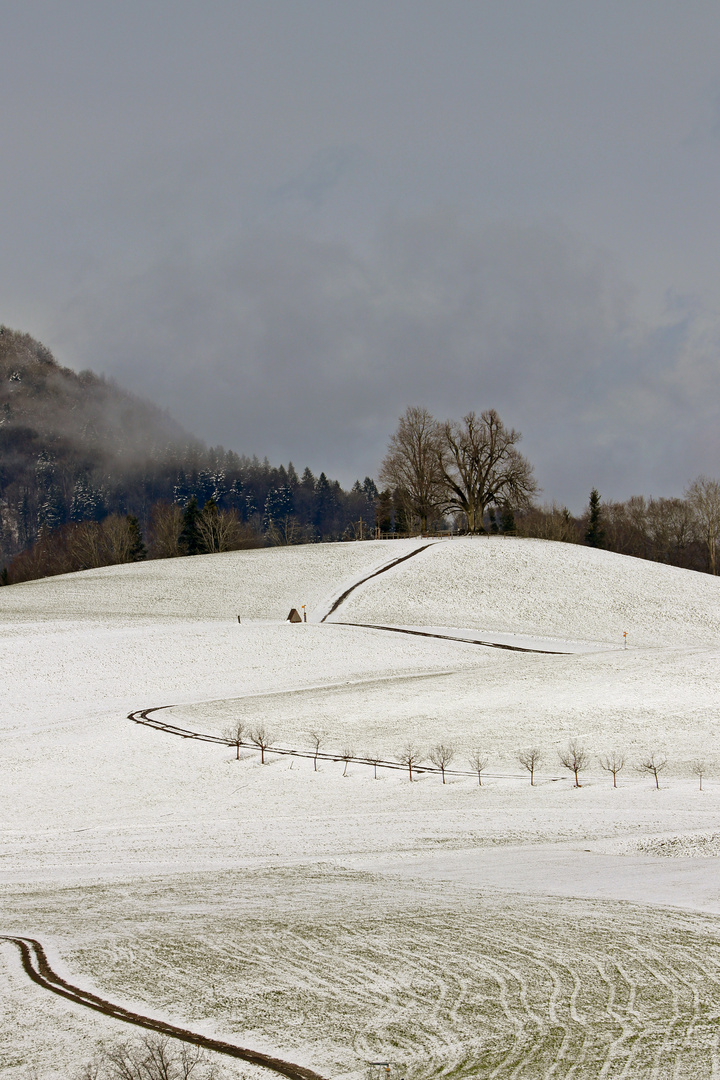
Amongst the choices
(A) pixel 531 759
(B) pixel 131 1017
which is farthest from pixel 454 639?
(B) pixel 131 1017

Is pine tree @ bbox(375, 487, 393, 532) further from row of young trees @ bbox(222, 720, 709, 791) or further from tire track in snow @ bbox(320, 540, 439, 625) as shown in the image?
row of young trees @ bbox(222, 720, 709, 791)

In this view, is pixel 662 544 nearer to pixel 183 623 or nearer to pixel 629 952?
pixel 183 623

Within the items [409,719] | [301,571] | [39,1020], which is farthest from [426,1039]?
[301,571]

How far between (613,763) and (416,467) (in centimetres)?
6195

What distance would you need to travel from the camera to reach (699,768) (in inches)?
770

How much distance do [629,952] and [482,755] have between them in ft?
48.4

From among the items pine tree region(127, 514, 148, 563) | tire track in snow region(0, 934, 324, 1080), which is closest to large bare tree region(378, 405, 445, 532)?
pine tree region(127, 514, 148, 563)

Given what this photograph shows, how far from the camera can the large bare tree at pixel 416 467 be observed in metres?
79.7

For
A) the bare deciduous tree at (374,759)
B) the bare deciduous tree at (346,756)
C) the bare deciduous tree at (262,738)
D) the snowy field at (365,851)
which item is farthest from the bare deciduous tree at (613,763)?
the bare deciduous tree at (262,738)

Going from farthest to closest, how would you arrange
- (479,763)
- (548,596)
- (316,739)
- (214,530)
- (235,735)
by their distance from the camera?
(214,530) < (548,596) < (235,735) < (316,739) < (479,763)

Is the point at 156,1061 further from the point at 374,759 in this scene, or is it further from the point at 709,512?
the point at 709,512

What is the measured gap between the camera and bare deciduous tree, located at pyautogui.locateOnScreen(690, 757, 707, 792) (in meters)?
19.4

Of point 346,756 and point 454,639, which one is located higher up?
point 454,639

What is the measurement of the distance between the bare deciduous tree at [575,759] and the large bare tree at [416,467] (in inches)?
2242
